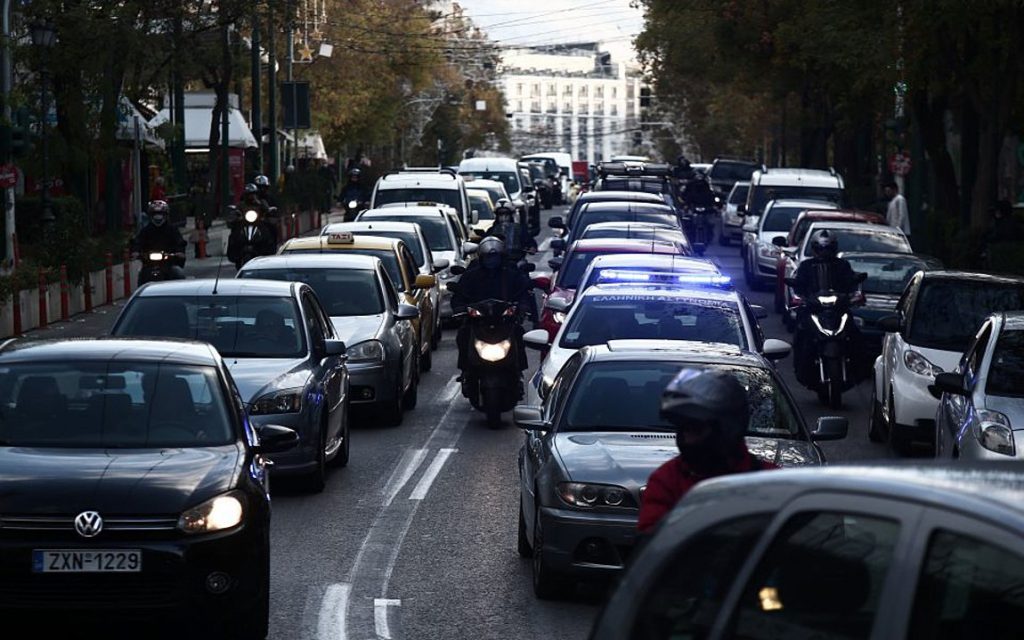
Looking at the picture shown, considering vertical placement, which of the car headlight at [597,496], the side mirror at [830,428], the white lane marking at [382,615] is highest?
the side mirror at [830,428]

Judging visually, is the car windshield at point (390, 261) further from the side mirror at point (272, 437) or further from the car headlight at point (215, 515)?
the car headlight at point (215, 515)

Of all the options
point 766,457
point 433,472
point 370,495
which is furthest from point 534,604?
point 433,472

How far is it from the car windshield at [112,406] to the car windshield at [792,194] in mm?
30729

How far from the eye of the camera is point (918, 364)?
16.8m

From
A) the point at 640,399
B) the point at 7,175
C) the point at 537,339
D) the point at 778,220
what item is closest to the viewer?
the point at 640,399

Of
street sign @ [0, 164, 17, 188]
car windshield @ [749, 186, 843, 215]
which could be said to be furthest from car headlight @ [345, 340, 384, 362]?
car windshield @ [749, 186, 843, 215]

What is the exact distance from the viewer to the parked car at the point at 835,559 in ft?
11.6

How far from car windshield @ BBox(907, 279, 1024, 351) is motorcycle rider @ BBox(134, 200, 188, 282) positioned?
30.5 feet

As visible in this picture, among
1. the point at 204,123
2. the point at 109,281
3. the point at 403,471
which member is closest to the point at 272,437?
the point at 403,471

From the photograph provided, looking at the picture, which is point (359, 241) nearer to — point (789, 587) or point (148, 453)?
point (148, 453)

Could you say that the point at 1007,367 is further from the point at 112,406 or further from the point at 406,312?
the point at 406,312

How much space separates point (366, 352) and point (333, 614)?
7.85 metres

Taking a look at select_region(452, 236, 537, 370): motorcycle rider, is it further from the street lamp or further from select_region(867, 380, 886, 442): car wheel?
the street lamp

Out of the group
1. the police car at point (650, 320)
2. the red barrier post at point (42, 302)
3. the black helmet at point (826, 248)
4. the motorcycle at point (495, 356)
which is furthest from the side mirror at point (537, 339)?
the red barrier post at point (42, 302)
